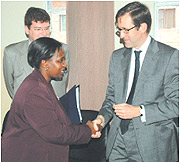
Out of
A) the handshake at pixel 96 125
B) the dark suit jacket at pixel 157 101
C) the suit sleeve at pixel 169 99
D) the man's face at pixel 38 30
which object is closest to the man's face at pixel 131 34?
the dark suit jacket at pixel 157 101

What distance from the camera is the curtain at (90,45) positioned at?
11.9 ft

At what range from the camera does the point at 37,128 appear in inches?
73.5

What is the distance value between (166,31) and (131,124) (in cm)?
179

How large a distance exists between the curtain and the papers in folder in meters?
1.51

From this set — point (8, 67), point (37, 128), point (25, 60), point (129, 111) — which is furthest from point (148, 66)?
point (8, 67)

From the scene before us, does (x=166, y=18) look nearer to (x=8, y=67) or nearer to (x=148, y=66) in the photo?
(x=148, y=66)

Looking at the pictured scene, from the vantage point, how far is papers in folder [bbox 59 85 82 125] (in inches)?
87.0

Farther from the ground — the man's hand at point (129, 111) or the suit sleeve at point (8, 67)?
the suit sleeve at point (8, 67)

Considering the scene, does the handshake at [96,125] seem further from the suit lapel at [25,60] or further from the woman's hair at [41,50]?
the suit lapel at [25,60]

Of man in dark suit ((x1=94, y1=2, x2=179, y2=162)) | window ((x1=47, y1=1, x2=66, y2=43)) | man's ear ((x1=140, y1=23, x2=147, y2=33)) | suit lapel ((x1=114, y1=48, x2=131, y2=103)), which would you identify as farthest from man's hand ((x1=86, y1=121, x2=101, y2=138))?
window ((x1=47, y1=1, x2=66, y2=43))

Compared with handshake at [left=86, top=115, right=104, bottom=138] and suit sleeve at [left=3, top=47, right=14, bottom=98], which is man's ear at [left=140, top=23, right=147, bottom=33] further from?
suit sleeve at [left=3, top=47, right=14, bottom=98]

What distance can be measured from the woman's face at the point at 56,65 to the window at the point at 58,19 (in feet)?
7.57

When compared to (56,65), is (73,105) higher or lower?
lower

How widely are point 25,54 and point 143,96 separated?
1663 millimetres
